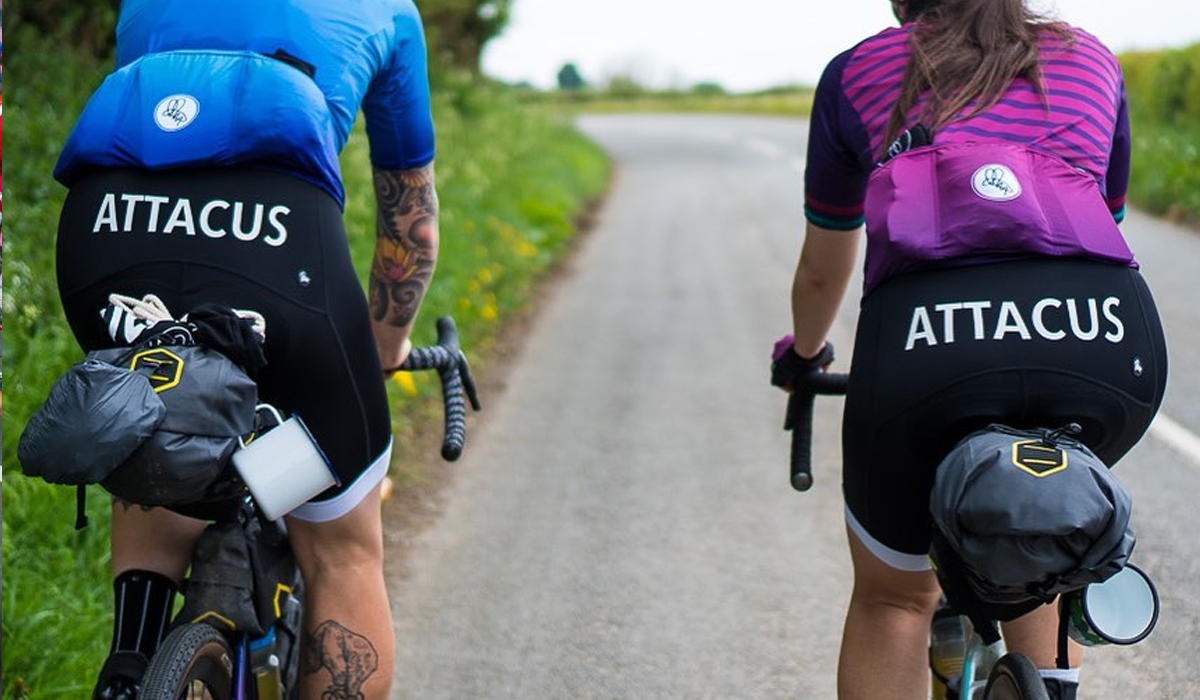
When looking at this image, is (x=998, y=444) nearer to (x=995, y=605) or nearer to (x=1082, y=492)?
(x=1082, y=492)

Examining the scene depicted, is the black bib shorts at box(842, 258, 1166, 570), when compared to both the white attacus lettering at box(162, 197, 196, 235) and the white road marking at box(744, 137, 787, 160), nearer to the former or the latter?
the white attacus lettering at box(162, 197, 196, 235)

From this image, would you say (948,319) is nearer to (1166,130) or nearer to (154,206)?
(154,206)

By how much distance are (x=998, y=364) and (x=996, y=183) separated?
30 centimetres

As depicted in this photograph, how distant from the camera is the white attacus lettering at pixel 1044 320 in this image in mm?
2143

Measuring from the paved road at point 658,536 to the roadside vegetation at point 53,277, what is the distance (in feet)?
2.08

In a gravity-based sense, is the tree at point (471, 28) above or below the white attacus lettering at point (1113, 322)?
below

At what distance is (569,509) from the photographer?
5.83m

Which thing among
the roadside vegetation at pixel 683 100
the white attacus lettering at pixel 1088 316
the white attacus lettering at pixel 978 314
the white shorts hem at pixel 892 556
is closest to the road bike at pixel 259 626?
the white shorts hem at pixel 892 556

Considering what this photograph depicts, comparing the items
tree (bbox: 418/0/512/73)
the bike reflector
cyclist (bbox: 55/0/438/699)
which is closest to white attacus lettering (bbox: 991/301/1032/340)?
the bike reflector

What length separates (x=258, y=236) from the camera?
7.65 ft

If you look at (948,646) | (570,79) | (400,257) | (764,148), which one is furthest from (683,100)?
(948,646)

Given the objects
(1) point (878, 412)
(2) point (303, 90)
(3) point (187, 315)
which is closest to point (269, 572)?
(3) point (187, 315)

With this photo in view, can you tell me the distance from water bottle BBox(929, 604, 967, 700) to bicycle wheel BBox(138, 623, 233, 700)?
1.43m

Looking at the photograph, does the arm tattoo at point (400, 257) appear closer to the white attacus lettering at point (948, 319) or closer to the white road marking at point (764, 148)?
the white attacus lettering at point (948, 319)
